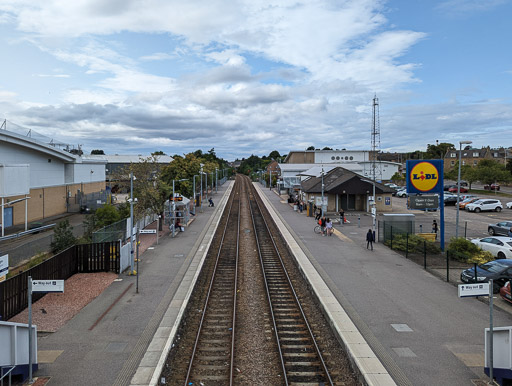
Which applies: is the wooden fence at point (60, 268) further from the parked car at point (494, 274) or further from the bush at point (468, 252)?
the bush at point (468, 252)

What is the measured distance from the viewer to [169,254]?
22.7 metres

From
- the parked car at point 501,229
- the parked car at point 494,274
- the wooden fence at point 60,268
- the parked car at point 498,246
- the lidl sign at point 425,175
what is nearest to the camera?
the wooden fence at point 60,268

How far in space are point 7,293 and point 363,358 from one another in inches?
444

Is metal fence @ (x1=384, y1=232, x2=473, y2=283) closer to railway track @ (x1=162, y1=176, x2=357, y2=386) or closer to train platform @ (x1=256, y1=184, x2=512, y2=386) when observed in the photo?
train platform @ (x1=256, y1=184, x2=512, y2=386)

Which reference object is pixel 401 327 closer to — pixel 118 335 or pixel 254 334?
pixel 254 334

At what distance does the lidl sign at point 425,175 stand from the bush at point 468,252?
4.11m

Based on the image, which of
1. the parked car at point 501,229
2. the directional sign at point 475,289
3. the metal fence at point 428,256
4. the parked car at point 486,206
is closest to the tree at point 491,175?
the parked car at point 486,206

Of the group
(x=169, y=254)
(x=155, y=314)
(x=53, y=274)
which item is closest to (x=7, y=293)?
(x=53, y=274)

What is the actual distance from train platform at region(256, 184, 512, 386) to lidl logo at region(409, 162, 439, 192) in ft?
17.4

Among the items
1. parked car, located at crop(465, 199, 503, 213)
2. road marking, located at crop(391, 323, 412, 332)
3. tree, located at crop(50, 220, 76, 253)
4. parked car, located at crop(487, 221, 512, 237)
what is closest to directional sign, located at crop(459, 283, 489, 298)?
road marking, located at crop(391, 323, 412, 332)

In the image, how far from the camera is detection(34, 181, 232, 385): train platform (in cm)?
914

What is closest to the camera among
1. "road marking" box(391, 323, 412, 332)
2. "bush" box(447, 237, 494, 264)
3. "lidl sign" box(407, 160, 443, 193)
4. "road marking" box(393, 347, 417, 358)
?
"road marking" box(393, 347, 417, 358)

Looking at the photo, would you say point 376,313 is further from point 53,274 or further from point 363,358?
point 53,274

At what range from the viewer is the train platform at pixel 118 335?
30.0ft
